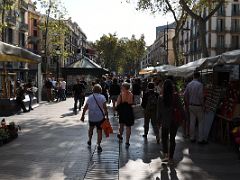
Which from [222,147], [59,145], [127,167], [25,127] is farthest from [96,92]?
[25,127]

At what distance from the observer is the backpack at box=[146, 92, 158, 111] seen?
11114mm

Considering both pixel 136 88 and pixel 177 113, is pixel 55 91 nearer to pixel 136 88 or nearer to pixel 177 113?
pixel 136 88

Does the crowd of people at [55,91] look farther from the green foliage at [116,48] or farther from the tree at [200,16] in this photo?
the green foliage at [116,48]

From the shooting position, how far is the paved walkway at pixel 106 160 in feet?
24.0

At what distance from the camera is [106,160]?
8.60m

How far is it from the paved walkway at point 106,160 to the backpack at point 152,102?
87 cm

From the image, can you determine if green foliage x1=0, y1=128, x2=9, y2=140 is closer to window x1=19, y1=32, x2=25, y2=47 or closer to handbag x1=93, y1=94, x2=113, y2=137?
handbag x1=93, y1=94, x2=113, y2=137

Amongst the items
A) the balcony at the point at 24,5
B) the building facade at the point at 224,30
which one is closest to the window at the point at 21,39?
the balcony at the point at 24,5

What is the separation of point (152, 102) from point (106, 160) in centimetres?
299

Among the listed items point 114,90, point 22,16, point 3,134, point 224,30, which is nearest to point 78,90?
point 114,90

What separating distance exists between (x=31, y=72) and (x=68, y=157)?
182ft

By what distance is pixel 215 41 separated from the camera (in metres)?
74.7

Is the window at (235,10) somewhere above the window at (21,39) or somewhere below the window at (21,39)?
above

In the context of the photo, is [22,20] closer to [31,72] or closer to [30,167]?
[31,72]
